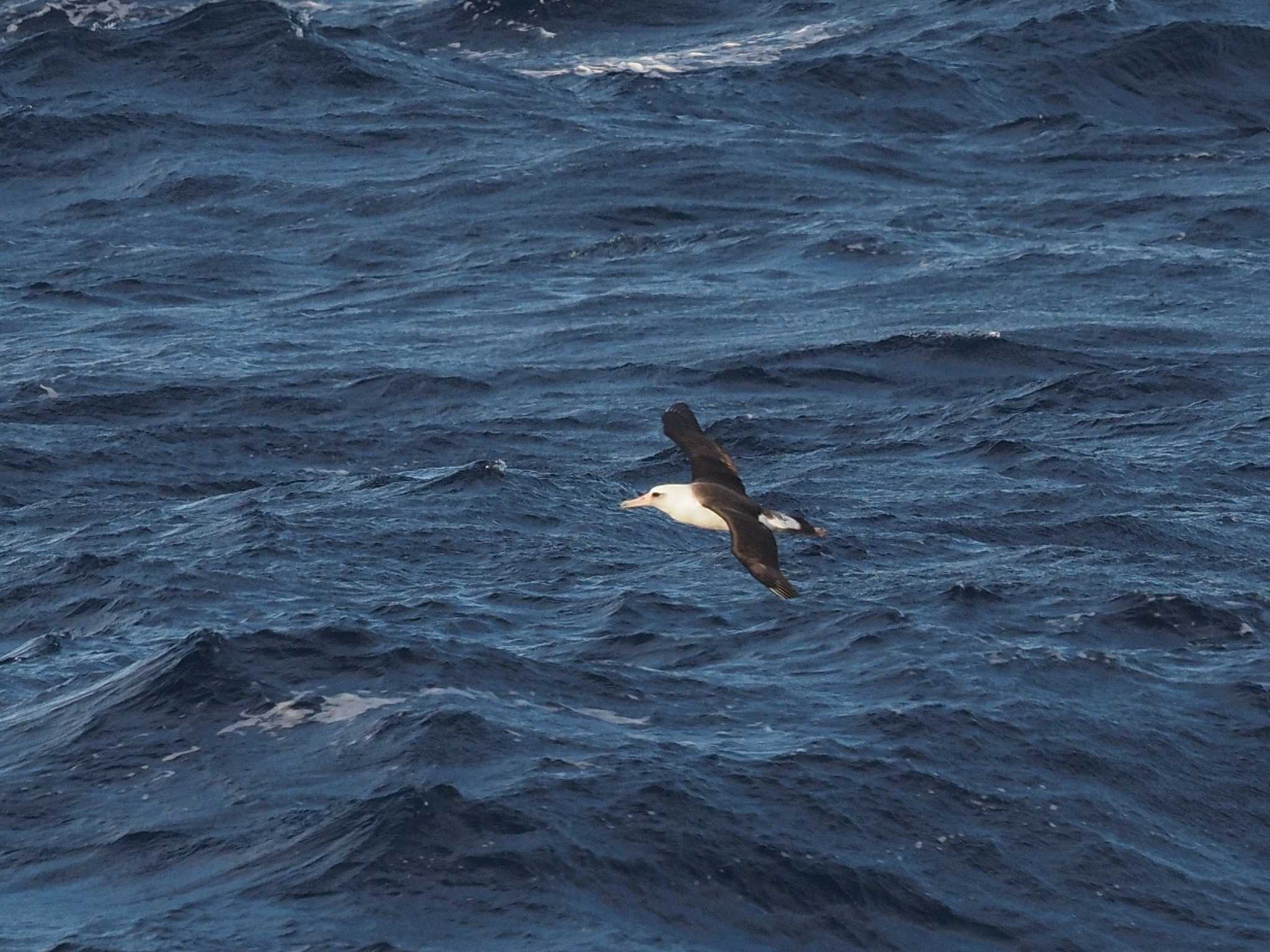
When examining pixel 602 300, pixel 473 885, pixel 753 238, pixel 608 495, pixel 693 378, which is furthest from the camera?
pixel 753 238

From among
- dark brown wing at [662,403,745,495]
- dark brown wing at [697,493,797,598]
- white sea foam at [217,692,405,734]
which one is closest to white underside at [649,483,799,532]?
dark brown wing at [697,493,797,598]

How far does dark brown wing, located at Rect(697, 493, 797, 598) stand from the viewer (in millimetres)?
19422

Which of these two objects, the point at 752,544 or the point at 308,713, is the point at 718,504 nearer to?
the point at 752,544

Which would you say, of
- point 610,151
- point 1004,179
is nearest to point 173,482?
point 610,151

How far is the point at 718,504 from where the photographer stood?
75.7 feet

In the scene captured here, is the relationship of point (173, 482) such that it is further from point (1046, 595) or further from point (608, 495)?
point (1046, 595)

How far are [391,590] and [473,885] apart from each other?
27.8 ft

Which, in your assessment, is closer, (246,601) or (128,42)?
(246,601)

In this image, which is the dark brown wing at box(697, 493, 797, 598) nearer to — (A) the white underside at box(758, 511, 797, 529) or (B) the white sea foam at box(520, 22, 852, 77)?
(A) the white underside at box(758, 511, 797, 529)

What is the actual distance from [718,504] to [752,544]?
2.29 m

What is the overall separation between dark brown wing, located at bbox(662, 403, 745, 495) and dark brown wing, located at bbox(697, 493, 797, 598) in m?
0.90

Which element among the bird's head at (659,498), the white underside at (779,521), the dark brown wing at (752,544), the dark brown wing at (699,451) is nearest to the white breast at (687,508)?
the bird's head at (659,498)

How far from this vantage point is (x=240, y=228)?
51.5 m

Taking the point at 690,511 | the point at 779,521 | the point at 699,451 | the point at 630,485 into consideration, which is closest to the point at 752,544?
the point at 779,521
